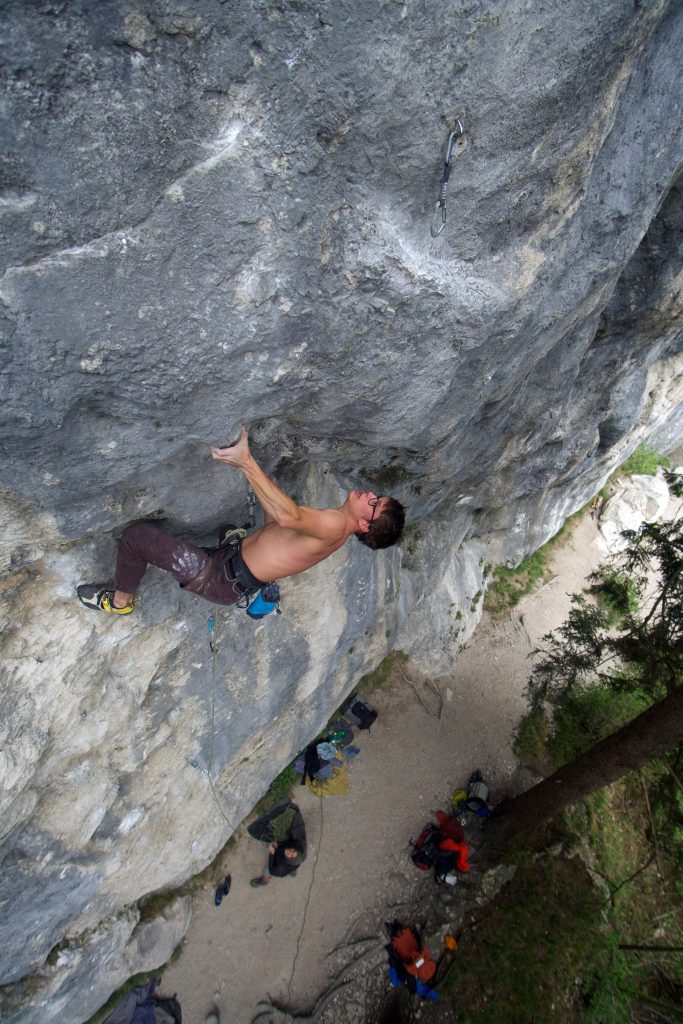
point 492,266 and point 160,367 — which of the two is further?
point 492,266

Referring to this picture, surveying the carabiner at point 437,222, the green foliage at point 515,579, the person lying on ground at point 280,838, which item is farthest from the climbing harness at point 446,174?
the green foliage at point 515,579

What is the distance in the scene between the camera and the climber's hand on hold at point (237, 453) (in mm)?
2971

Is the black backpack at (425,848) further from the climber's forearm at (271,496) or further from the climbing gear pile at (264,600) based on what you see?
the climber's forearm at (271,496)

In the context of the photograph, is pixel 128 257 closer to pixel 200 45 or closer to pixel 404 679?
pixel 200 45

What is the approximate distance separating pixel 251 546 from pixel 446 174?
2363 mm

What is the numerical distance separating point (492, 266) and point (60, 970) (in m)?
7.01

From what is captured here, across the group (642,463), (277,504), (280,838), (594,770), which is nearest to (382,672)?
(280,838)

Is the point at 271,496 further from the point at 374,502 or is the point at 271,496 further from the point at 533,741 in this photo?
the point at 533,741

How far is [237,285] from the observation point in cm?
239

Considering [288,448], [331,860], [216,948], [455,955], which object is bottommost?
[216,948]

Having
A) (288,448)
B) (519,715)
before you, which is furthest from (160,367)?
(519,715)

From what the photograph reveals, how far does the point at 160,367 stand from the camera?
241 centimetres

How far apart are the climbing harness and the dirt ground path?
7.99 m

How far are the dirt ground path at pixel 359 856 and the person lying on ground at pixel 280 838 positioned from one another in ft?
0.50
